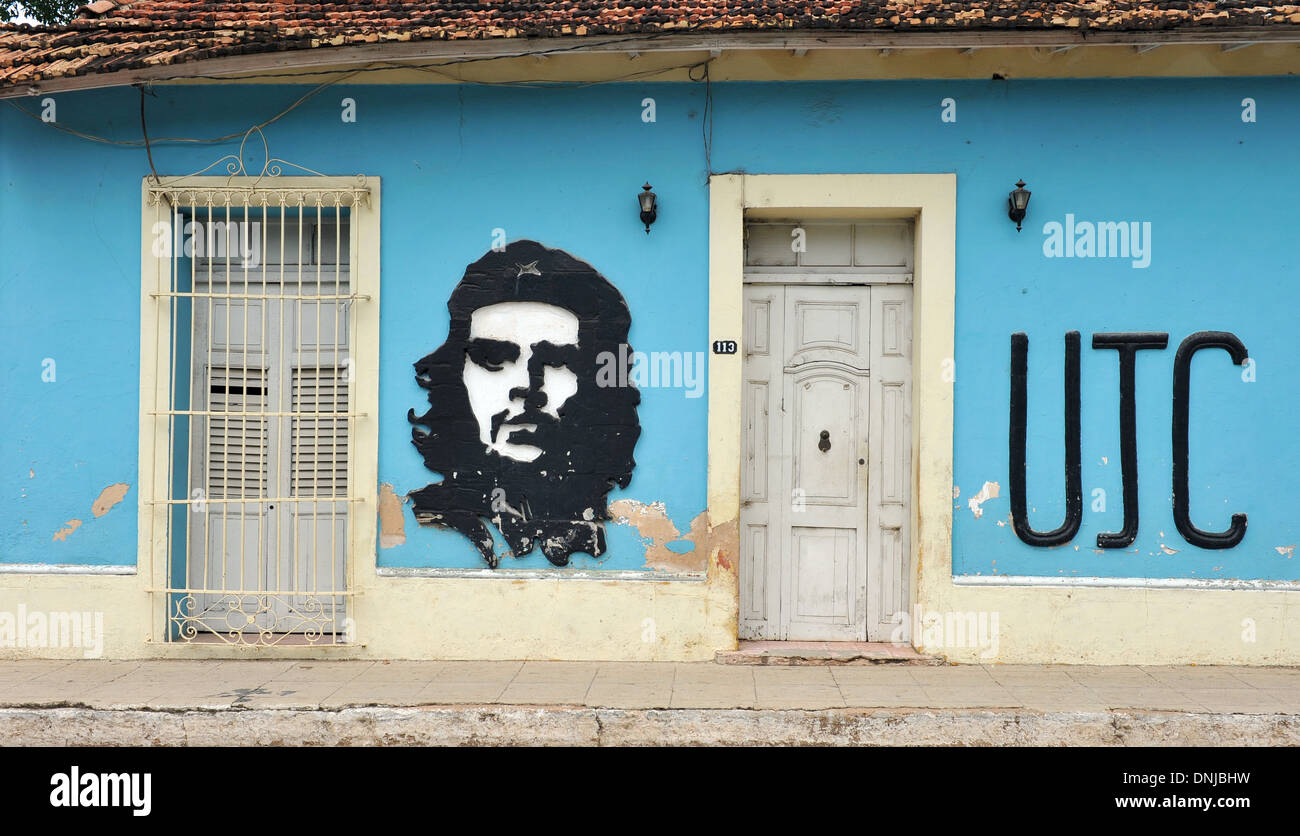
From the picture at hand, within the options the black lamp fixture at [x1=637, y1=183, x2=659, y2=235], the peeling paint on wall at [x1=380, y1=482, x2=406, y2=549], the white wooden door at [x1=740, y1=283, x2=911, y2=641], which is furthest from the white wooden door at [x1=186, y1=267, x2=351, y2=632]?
the white wooden door at [x1=740, y1=283, x2=911, y2=641]

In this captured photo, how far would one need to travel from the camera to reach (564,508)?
598 cm

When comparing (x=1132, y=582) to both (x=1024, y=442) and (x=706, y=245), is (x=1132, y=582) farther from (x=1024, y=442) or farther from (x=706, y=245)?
(x=706, y=245)

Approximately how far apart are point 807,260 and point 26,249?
16.4ft

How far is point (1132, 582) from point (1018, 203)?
240 centimetres

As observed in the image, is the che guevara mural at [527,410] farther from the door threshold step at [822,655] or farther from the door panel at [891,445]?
the door panel at [891,445]

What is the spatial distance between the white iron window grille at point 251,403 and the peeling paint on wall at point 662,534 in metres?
1.71

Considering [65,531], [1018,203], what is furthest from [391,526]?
[1018,203]

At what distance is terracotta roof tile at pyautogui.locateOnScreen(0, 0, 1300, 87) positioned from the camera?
5.35 metres

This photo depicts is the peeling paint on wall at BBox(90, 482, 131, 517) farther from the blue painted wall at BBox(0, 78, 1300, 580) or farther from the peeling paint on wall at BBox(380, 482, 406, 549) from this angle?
the peeling paint on wall at BBox(380, 482, 406, 549)

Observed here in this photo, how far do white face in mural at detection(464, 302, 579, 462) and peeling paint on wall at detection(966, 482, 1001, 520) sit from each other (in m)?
2.58

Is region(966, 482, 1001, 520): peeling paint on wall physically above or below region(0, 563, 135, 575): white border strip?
above

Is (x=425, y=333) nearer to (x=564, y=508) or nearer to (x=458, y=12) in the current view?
(x=564, y=508)

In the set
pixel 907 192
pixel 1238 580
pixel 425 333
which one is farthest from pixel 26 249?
pixel 1238 580

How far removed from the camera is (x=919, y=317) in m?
5.95
